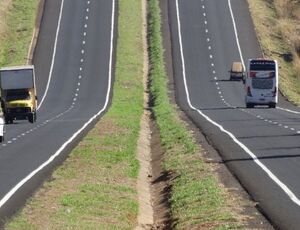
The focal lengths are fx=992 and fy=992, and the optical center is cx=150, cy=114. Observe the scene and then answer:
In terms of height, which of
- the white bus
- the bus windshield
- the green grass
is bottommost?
the white bus

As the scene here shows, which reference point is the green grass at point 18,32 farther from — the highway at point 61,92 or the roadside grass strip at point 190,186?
the roadside grass strip at point 190,186

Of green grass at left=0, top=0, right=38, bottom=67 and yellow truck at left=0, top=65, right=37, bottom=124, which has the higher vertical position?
green grass at left=0, top=0, right=38, bottom=67

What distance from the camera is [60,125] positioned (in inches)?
2125

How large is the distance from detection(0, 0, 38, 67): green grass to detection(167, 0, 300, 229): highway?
14.7 m

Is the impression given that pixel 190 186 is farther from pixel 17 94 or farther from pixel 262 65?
pixel 262 65

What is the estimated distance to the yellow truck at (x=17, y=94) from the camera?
58312mm

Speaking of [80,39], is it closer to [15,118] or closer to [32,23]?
[32,23]

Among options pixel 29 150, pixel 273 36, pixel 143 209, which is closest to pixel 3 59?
pixel 273 36

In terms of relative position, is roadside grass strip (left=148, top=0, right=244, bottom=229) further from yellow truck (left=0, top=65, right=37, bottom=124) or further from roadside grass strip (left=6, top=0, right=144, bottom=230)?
yellow truck (left=0, top=65, right=37, bottom=124)

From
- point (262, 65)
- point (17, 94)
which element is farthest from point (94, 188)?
point (262, 65)

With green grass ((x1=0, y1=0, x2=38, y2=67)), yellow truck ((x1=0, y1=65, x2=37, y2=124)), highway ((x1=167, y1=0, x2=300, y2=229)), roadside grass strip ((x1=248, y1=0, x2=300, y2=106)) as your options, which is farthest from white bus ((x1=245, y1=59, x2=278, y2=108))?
green grass ((x1=0, y1=0, x2=38, y2=67))

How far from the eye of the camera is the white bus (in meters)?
72.9

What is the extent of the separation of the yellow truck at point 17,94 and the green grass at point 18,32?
101 feet

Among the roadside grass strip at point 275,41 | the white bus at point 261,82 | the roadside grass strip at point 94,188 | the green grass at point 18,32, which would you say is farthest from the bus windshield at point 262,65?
the green grass at point 18,32
